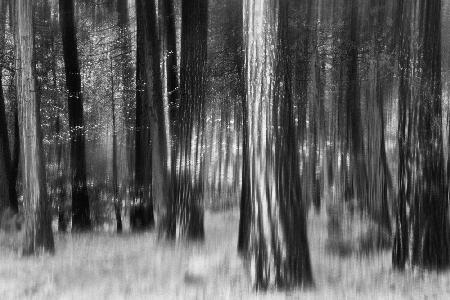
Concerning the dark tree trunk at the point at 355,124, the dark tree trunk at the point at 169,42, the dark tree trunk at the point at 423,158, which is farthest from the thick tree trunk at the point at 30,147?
the dark tree trunk at the point at 355,124

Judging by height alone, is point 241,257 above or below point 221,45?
below

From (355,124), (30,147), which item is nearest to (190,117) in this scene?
(30,147)

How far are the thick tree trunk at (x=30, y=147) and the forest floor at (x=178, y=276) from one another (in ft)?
1.73

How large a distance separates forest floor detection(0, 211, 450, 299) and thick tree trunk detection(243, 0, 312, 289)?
391 mm

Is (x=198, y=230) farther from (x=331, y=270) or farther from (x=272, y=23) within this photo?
(x=272, y=23)

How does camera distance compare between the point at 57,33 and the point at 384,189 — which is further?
the point at 57,33

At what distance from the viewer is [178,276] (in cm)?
961

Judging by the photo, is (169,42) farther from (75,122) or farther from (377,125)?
(377,125)

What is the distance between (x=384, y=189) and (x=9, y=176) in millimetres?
11164

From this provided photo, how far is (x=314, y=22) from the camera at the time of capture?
18.2 meters

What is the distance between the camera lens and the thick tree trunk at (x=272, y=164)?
830 cm

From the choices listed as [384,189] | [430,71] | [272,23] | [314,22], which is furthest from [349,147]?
[272,23]

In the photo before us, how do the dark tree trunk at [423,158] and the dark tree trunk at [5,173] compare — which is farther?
the dark tree trunk at [5,173]

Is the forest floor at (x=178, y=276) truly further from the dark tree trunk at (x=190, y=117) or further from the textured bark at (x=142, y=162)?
the textured bark at (x=142, y=162)
